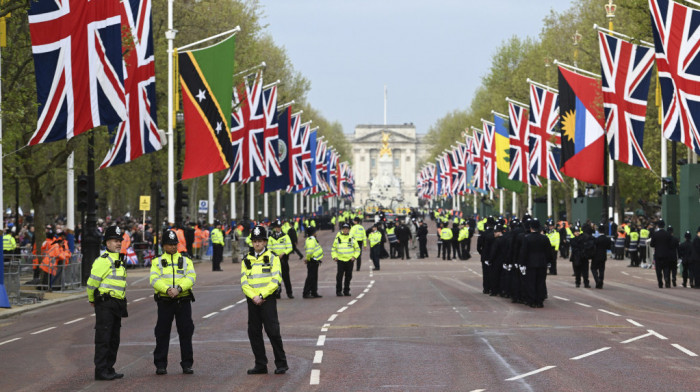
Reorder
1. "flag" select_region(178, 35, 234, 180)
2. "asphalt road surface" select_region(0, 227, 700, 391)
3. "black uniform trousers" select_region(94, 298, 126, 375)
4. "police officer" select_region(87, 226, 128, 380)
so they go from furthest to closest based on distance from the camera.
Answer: "flag" select_region(178, 35, 234, 180)
"police officer" select_region(87, 226, 128, 380)
"black uniform trousers" select_region(94, 298, 126, 375)
"asphalt road surface" select_region(0, 227, 700, 391)

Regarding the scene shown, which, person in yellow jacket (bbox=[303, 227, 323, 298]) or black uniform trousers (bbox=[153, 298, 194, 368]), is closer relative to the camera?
black uniform trousers (bbox=[153, 298, 194, 368])

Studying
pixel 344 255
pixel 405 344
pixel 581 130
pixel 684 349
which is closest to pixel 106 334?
pixel 405 344

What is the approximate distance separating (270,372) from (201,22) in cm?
4139

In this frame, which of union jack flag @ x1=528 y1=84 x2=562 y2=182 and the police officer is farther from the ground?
union jack flag @ x1=528 y1=84 x2=562 y2=182

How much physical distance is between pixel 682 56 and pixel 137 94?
13.7m

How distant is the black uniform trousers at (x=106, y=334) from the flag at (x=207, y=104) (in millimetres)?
22185

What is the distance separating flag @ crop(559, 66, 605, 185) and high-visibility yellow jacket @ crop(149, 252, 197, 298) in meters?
28.0

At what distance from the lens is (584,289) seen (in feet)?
100

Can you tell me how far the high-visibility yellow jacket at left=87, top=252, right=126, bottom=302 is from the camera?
14336 mm

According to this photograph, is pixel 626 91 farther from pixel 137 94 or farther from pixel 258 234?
pixel 258 234

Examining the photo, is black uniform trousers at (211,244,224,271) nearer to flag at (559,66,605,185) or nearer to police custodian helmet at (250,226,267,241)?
flag at (559,66,605,185)

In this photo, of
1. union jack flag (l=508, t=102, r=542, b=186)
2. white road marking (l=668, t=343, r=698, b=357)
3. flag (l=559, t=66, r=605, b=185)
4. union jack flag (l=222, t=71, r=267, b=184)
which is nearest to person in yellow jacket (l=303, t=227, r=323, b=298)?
white road marking (l=668, t=343, r=698, b=357)

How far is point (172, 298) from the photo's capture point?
14.6 m

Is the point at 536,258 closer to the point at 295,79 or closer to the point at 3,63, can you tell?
the point at 3,63
